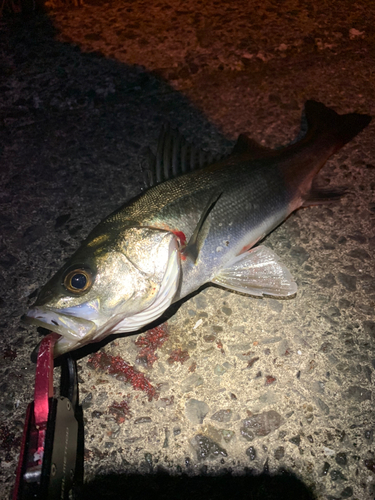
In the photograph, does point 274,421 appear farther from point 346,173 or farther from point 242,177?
point 346,173

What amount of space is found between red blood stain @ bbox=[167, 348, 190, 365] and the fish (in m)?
0.31

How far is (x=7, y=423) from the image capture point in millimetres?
2146

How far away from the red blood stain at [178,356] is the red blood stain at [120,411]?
38 cm

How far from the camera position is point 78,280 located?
79.8 inches

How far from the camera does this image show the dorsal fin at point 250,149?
2.93 metres

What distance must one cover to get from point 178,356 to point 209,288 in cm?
55

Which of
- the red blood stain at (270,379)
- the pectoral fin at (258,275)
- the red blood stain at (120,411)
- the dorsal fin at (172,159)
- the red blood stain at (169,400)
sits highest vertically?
the dorsal fin at (172,159)

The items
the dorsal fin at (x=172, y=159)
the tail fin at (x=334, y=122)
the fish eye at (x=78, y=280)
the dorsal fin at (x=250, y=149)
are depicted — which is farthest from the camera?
the tail fin at (x=334, y=122)

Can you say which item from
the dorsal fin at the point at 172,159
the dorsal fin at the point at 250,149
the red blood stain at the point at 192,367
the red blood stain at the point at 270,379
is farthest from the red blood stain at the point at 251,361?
the dorsal fin at the point at 250,149

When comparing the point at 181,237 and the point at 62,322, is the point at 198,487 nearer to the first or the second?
the point at 62,322

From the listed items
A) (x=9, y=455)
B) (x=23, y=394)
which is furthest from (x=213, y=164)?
(x=9, y=455)

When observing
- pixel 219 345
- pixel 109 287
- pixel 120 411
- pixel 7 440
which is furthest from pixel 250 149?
pixel 7 440

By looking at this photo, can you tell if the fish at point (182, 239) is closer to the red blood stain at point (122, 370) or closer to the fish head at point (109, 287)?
the fish head at point (109, 287)

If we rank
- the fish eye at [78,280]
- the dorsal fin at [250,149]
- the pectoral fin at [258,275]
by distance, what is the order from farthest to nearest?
1. the dorsal fin at [250,149]
2. the pectoral fin at [258,275]
3. the fish eye at [78,280]
